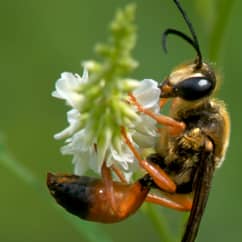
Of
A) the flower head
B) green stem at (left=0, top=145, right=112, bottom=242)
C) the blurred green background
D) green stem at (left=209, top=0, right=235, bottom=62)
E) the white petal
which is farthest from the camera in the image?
the blurred green background

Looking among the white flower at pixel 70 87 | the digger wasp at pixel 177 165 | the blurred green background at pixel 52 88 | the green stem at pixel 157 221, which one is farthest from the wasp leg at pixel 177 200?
the blurred green background at pixel 52 88

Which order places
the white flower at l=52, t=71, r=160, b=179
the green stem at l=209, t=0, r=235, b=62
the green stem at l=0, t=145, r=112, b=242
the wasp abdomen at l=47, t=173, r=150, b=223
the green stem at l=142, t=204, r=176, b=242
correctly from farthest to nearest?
the green stem at l=209, t=0, r=235, b=62 < the green stem at l=142, t=204, r=176, b=242 < the green stem at l=0, t=145, r=112, b=242 < the wasp abdomen at l=47, t=173, r=150, b=223 < the white flower at l=52, t=71, r=160, b=179

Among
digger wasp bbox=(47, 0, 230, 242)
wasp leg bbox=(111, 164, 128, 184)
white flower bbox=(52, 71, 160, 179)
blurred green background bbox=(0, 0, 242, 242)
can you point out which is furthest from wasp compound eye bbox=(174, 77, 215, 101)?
blurred green background bbox=(0, 0, 242, 242)

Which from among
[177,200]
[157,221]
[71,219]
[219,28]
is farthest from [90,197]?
[219,28]

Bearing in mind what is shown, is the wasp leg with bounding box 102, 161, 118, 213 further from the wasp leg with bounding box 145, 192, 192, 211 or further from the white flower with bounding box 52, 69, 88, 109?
the white flower with bounding box 52, 69, 88, 109

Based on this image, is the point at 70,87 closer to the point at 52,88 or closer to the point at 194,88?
the point at 194,88

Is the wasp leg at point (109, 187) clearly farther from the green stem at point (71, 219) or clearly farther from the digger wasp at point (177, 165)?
the green stem at point (71, 219)
